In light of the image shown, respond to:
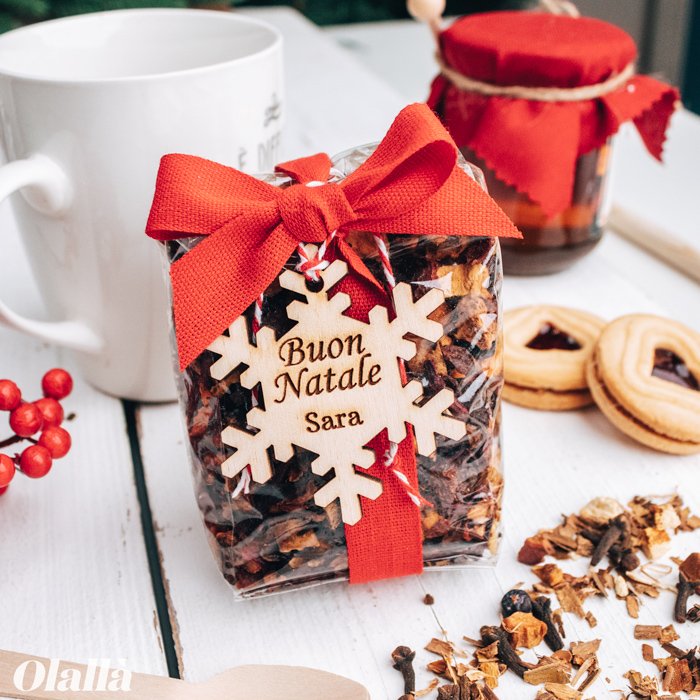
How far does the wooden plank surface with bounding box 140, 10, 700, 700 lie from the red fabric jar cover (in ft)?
0.45

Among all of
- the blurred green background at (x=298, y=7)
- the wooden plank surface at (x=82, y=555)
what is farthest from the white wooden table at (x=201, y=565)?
the blurred green background at (x=298, y=7)

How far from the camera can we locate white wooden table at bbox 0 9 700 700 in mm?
409

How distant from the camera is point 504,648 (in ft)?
1.31

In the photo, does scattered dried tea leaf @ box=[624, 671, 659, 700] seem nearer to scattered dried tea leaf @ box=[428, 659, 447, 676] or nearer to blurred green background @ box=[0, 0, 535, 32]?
scattered dried tea leaf @ box=[428, 659, 447, 676]

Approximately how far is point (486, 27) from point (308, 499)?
51 cm

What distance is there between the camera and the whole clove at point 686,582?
42cm

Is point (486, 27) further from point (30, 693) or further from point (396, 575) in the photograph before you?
point (30, 693)

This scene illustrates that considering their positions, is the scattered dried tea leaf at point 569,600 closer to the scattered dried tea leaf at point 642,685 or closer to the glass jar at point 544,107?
the scattered dried tea leaf at point 642,685

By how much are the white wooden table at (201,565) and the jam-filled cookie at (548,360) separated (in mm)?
15

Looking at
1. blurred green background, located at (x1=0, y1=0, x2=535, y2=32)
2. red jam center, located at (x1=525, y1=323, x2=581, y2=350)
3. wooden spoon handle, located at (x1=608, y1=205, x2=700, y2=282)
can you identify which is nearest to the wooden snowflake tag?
red jam center, located at (x1=525, y1=323, x2=581, y2=350)

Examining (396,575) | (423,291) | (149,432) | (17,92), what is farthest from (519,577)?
(17,92)

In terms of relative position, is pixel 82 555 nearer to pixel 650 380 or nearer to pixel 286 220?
pixel 286 220

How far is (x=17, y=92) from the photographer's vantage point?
460 millimetres

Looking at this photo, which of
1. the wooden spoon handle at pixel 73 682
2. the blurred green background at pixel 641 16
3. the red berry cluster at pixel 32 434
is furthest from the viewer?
the blurred green background at pixel 641 16
